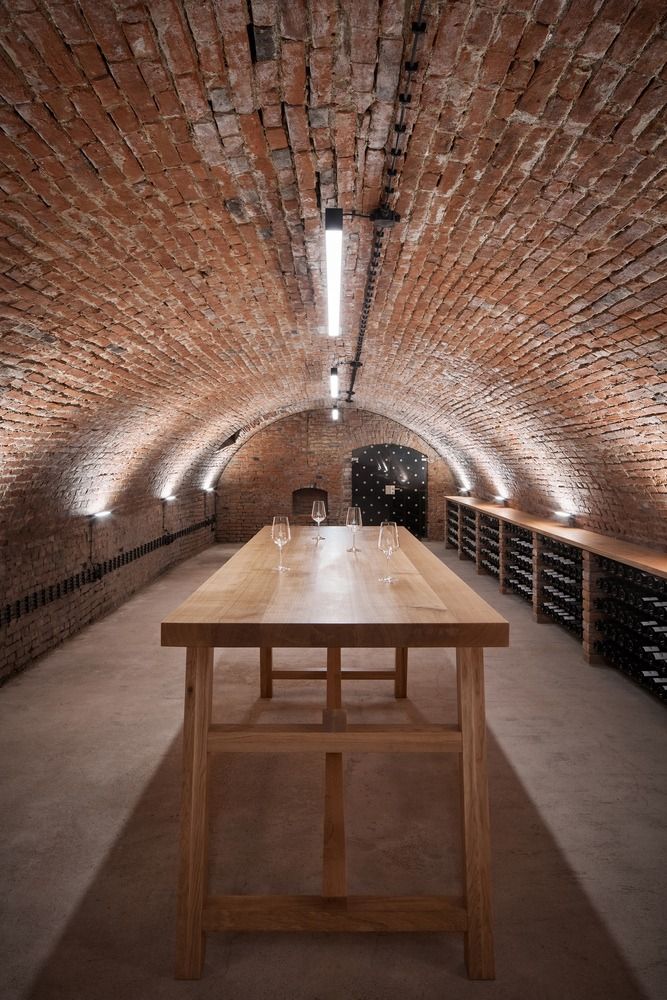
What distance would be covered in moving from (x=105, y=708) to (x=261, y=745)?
111 inches

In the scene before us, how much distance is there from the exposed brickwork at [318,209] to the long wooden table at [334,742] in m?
1.94

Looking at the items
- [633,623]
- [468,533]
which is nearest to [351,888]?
[633,623]

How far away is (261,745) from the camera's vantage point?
2.31m

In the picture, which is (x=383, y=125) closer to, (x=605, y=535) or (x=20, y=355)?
(x=20, y=355)

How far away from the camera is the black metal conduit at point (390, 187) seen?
2.04 metres

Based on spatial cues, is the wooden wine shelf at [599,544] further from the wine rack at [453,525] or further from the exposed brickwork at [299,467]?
the exposed brickwork at [299,467]

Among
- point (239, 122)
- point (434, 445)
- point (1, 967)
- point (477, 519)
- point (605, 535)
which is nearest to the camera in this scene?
point (1, 967)

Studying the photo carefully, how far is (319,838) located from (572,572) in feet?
14.3

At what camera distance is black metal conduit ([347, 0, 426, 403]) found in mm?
2043

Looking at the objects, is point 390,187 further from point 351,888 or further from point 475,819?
point 351,888

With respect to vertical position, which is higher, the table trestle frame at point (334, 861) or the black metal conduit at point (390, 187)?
the black metal conduit at point (390, 187)

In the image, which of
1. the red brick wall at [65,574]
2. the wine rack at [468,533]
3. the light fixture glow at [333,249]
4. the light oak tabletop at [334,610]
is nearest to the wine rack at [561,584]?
the wine rack at [468,533]

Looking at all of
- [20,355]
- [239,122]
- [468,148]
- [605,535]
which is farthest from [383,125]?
[605,535]

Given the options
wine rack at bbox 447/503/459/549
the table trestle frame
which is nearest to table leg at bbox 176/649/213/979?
the table trestle frame
